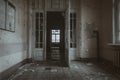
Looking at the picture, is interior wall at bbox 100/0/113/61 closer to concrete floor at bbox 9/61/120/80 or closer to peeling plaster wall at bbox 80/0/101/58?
peeling plaster wall at bbox 80/0/101/58

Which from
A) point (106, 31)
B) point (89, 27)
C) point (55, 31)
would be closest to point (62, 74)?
point (106, 31)

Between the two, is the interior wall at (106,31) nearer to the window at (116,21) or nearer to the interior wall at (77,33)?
the window at (116,21)

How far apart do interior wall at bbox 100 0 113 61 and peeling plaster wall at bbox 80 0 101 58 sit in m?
0.44

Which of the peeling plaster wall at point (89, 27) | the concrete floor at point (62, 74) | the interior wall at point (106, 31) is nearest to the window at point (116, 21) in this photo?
the interior wall at point (106, 31)

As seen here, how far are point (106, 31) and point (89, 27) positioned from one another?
1377mm

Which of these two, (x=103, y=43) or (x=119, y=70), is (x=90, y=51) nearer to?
(x=103, y=43)

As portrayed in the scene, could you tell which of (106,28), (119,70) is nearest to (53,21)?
(106,28)

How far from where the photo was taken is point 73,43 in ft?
36.9

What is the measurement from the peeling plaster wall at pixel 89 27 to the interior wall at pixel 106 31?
0.44 meters

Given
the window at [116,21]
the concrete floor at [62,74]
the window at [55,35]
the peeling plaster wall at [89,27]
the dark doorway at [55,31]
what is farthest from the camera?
the window at [55,35]

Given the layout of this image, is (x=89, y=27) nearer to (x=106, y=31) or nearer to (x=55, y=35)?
(x=106, y=31)

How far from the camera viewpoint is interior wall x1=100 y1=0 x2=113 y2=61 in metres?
9.20

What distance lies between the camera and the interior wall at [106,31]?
9.20 meters

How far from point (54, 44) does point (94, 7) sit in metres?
13.8
